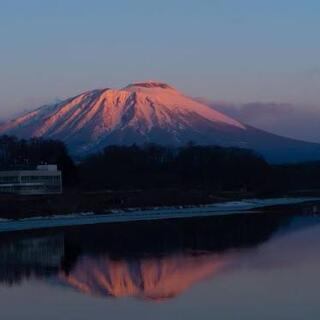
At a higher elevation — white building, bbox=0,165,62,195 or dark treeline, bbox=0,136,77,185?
dark treeline, bbox=0,136,77,185

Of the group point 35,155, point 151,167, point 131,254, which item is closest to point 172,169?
point 151,167

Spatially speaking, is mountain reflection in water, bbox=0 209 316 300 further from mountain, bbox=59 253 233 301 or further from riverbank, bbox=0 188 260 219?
riverbank, bbox=0 188 260 219

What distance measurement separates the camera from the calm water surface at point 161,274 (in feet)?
29.0

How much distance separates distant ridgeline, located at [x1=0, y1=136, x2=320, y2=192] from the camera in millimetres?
42713

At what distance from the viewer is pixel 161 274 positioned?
38.9 ft

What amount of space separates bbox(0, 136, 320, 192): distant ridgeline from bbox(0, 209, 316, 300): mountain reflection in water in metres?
19.6

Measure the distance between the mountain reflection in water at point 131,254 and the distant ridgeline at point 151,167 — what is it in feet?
64.4

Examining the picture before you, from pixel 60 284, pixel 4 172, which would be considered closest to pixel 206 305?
pixel 60 284

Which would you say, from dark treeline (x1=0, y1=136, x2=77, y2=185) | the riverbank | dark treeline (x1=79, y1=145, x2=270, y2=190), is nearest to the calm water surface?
the riverbank

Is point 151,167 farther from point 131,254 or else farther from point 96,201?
point 131,254

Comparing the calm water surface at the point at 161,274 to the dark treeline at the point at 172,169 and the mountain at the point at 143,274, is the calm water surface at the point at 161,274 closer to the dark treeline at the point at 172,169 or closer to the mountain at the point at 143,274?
the mountain at the point at 143,274

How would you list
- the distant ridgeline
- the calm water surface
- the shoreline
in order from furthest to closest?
the distant ridgeline → the shoreline → the calm water surface

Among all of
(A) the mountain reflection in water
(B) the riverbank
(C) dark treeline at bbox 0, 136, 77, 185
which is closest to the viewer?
(A) the mountain reflection in water

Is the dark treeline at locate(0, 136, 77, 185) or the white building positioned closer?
the white building
